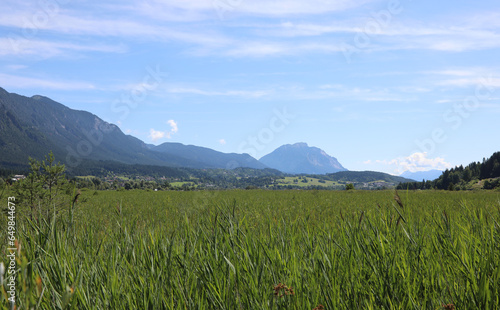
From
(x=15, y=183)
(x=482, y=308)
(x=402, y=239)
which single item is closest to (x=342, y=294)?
(x=482, y=308)

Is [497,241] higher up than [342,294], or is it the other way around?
[497,241]

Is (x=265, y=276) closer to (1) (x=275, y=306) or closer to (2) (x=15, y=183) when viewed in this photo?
(1) (x=275, y=306)

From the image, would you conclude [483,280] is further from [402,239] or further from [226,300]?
[226,300]

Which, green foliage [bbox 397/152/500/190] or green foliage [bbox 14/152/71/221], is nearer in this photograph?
green foliage [bbox 14/152/71/221]

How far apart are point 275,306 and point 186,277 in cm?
93

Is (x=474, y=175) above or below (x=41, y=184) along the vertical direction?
above

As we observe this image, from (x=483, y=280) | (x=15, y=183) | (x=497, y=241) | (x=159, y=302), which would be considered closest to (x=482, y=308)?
(x=483, y=280)

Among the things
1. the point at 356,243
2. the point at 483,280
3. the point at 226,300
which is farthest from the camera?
the point at 356,243

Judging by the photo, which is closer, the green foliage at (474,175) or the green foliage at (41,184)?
the green foliage at (41,184)

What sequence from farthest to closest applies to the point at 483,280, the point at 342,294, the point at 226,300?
the point at 342,294
the point at 226,300
the point at 483,280

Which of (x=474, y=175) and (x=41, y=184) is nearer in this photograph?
(x=41, y=184)

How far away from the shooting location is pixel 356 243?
119 inches

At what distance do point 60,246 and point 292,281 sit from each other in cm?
195

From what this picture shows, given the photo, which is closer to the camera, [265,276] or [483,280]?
[483,280]
